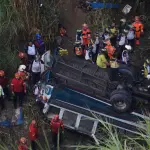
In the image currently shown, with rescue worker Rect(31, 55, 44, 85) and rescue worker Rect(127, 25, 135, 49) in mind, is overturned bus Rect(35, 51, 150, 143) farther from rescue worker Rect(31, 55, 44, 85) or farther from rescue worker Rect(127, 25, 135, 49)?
rescue worker Rect(127, 25, 135, 49)

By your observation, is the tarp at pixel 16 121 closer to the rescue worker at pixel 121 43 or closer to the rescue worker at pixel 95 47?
the rescue worker at pixel 95 47

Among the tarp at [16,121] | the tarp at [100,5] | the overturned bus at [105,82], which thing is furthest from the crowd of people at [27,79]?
the tarp at [100,5]

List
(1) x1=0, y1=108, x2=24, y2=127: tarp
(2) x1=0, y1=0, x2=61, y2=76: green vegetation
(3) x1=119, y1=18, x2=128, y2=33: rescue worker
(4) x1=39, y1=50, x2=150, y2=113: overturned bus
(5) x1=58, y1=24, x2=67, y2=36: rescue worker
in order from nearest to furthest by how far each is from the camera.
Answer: (4) x1=39, y1=50, x2=150, y2=113: overturned bus
(1) x1=0, y1=108, x2=24, y2=127: tarp
(2) x1=0, y1=0, x2=61, y2=76: green vegetation
(5) x1=58, y1=24, x2=67, y2=36: rescue worker
(3) x1=119, y1=18, x2=128, y2=33: rescue worker

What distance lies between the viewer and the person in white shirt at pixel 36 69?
10.2 meters

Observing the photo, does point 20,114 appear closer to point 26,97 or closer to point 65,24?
point 26,97

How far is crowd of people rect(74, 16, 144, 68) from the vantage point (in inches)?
435

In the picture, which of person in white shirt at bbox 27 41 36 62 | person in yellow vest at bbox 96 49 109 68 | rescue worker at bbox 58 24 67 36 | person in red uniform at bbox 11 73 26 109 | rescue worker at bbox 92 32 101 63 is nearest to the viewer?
person in red uniform at bbox 11 73 26 109

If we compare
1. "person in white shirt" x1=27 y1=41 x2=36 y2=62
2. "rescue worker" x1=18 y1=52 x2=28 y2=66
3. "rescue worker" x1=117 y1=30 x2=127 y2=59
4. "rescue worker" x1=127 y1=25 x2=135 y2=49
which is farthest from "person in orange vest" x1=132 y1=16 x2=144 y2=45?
"rescue worker" x1=18 y1=52 x2=28 y2=66

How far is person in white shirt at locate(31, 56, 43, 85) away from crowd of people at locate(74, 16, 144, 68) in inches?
62.0

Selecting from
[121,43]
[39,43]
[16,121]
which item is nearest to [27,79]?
[16,121]

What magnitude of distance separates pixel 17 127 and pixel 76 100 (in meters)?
1.85

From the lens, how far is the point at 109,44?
36.4ft

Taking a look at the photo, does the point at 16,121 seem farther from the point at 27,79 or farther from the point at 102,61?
the point at 102,61

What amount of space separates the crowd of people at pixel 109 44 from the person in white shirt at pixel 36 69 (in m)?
1.58
